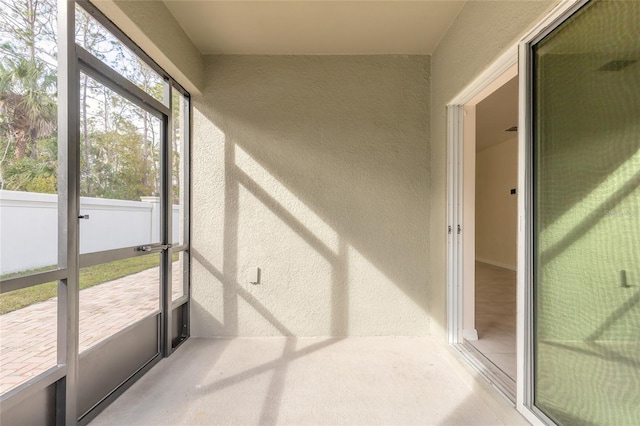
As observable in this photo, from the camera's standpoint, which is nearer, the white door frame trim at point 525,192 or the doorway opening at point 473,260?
the white door frame trim at point 525,192

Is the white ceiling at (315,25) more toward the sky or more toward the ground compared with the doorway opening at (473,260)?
more toward the sky

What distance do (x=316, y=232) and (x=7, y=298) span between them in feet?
6.55

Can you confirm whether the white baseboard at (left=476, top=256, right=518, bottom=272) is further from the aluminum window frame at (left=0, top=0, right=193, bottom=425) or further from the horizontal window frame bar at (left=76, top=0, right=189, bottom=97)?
the aluminum window frame at (left=0, top=0, right=193, bottom=425)

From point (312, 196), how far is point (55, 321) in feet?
6.27

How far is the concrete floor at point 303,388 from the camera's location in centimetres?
173

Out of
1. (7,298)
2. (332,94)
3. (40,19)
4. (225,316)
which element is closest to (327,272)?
(225,316)

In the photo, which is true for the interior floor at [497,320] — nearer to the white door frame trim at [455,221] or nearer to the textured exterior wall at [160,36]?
the white door frame trim at [455,221]

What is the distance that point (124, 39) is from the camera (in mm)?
1962

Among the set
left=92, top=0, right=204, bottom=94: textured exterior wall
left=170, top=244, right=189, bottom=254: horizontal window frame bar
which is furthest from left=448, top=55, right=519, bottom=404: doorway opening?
left=170, top=244, right=189, bottom=254: horizontal window frame bar

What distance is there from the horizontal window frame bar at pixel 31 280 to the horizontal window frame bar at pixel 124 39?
138 cm

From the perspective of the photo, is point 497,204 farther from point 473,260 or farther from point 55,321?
point 55,321

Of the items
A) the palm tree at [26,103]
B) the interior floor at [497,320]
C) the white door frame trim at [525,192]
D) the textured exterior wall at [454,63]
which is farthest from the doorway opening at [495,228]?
the palm tree at [26,103]

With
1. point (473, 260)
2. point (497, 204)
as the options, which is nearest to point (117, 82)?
point (473, 260)

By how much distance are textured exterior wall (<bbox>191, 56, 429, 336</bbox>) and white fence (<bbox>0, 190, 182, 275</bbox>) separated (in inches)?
33.6
